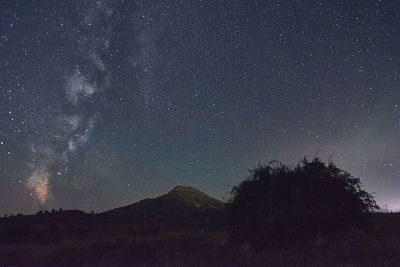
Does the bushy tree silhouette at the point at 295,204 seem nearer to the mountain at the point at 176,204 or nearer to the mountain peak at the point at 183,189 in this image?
the mountain at the point at 176,204

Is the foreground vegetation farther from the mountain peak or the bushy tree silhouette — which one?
the mountain peak

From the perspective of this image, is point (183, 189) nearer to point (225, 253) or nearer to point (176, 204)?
point (176, 204)

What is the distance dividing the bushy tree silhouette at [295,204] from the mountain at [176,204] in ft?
146

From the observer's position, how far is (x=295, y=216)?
1233 cm

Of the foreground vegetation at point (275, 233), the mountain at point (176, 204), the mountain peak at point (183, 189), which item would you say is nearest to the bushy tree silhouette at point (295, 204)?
the foreground vegetation at point (275, 233)

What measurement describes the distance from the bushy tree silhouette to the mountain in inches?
1751

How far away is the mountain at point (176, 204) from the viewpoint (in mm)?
61312

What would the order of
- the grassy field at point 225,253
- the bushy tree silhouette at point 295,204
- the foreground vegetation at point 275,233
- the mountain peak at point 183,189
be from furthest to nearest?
the mountain peak at point 183,189, the bushy tree silhouette at point 295,204, the foreground vegetation at point 275,233, the grassy field at point 225,253

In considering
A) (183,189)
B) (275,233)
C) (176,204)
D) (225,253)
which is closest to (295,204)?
(275,233)

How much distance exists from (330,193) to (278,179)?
2.16m

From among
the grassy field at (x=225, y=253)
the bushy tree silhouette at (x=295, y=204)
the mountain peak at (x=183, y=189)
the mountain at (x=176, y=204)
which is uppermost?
the mountain peak at (x=183, y=189)

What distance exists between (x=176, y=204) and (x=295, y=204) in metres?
58.7

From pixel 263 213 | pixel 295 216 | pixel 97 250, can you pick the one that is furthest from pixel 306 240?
pixel 97 250

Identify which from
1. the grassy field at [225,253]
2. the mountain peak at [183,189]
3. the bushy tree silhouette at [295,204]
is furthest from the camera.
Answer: the mountain peak at [183,189]
